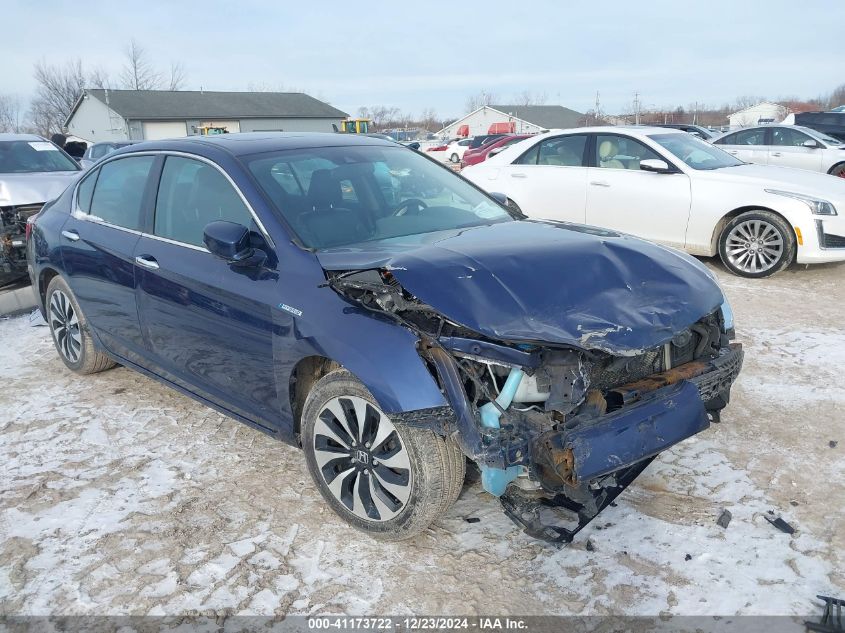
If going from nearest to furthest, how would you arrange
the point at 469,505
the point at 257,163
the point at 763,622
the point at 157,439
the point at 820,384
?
1. the point at 763,622
2. the point at 469,505
3. the point at 257,163
4. the point at 157,439
5. the point at 820,384

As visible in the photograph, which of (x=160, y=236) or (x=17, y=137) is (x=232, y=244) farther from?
(x=17, y=137)

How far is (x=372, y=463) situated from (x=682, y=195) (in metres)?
5.95

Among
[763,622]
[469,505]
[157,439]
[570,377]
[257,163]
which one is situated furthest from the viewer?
[157,439]

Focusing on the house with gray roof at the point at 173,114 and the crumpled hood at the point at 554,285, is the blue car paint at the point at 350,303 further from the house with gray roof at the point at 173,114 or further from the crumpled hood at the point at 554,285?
the house with gray roof at the point at 173,114

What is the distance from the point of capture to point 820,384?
15.0 feet

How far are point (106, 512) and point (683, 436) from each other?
9.04 feet

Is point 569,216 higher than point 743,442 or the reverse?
higher

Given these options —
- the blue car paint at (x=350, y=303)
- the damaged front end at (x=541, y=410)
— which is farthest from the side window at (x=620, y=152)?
the damaged front end at (x=541, y=410)

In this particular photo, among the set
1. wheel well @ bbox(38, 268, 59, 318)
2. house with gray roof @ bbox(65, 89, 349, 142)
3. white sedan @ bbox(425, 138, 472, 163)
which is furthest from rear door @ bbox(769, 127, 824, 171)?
house with gray roof @ bbox(65, 89, 349, 142)

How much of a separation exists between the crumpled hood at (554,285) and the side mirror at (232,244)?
361 millimetres

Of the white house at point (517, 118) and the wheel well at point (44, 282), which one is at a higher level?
the white house at point (517, 118)

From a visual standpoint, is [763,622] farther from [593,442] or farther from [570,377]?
[570,377]

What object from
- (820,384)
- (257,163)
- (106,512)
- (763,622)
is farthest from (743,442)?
(106,512)

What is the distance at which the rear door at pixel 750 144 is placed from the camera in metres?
14.2
